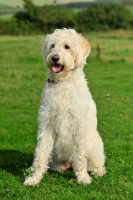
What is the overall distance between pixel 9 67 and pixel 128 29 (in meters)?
45.8

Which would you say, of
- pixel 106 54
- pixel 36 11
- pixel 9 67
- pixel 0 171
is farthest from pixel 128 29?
pixel 0 171

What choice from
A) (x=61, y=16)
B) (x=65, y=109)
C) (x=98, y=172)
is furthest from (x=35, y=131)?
(x=61, y=16)

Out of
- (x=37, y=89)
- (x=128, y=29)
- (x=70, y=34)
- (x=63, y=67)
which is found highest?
(x=70, y=34)

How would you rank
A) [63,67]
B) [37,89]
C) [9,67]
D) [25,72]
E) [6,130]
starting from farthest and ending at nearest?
[9,67], [25,72], [37,89], [6,130], [63,67]

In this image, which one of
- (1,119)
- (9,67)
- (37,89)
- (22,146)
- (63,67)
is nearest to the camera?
(63,67)

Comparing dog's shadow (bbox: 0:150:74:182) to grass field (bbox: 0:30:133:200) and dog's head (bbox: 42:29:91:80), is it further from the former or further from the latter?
dog's head (bbox: 42:29:91:80)

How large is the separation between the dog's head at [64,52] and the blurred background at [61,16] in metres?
43.8

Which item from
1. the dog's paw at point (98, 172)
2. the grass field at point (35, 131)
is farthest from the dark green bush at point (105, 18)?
the dog's paw at point (98, 172)

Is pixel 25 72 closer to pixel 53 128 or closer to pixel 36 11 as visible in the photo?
pixel 53 128

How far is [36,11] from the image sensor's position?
190ft

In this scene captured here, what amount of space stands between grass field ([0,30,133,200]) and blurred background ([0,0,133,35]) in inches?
1261

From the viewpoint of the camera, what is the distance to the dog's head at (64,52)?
5992 mm

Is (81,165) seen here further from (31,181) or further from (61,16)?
(61,16)

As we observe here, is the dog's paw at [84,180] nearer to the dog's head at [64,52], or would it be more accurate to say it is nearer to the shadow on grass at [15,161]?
the shadow on grass at [15,161]
